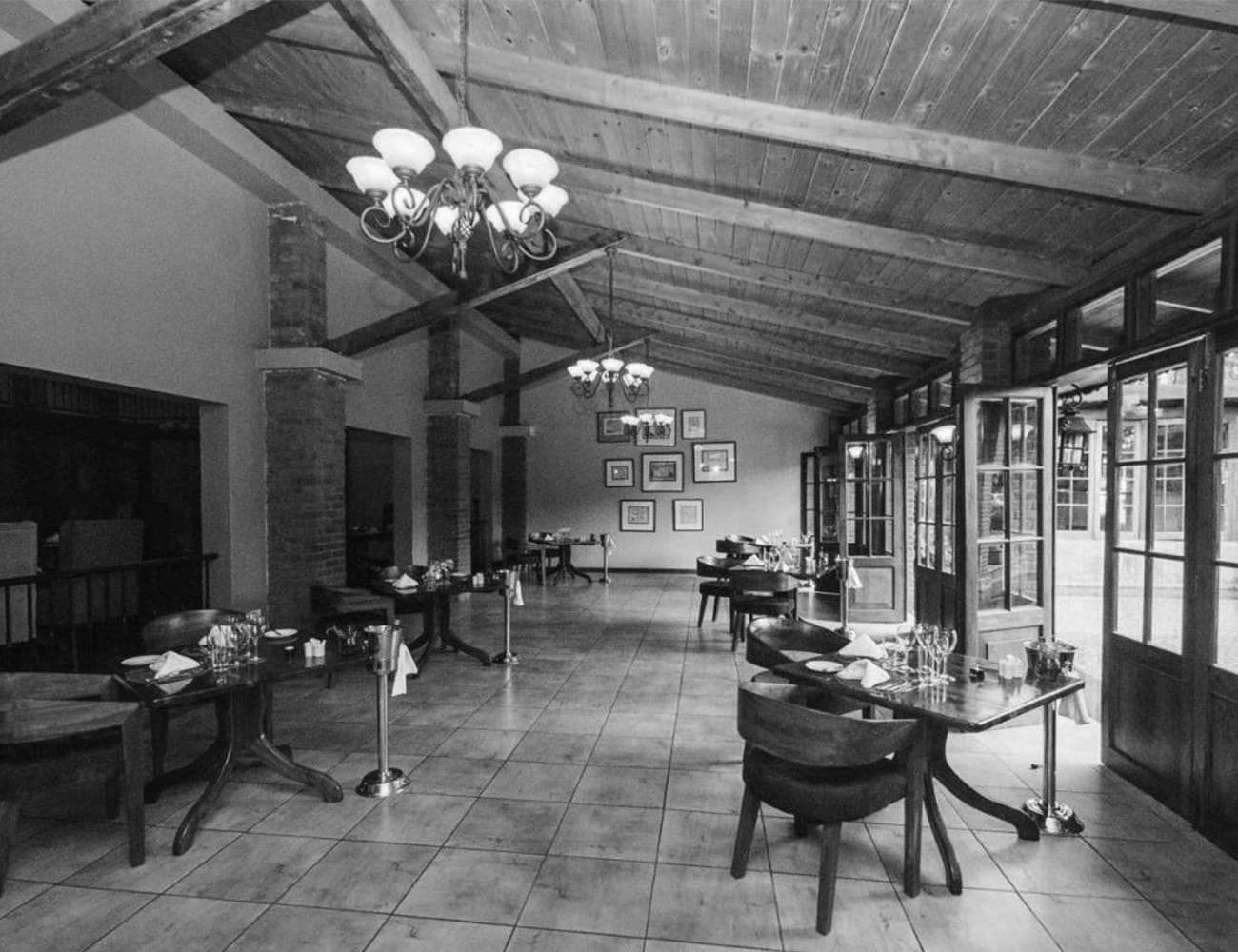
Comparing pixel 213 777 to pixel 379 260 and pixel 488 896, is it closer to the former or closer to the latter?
pixel 488 896

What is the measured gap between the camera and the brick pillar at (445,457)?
8461 millimetres

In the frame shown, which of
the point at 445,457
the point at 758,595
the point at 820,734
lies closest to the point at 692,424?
the point at 445,457

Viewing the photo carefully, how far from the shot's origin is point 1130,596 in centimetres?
344

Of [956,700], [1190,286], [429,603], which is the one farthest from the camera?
[429,603]

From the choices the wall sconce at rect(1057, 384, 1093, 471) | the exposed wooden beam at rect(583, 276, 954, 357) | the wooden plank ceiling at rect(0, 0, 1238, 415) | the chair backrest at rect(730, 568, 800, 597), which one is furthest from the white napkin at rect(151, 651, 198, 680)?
the wall sconce at rect(1057, 384, 1093, 471)

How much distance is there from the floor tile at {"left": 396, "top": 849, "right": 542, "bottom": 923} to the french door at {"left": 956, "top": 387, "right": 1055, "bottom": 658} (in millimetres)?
2965

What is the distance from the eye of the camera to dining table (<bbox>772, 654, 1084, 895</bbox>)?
2.46 m

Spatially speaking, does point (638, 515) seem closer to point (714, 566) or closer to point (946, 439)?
point (714, 566)

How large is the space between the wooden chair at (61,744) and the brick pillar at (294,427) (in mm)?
2435

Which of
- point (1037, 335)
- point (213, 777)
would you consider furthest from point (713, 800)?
point (1037, 335)

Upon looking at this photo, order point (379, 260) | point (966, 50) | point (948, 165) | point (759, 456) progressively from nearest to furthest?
1. point (966, 50)
2. point (948, 165)
3. point (379, 260)
4. point (759, 456)

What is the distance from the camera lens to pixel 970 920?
2.31 metres

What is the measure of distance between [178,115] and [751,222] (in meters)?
3.65

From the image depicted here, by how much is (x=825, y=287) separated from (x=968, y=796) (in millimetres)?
3711
